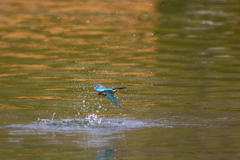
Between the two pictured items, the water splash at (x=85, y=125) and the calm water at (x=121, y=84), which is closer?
the calm water at (x=121, y=84)

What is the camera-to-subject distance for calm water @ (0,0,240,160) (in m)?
10.6

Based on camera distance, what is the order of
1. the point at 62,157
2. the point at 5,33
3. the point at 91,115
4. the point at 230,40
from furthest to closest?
the point at 5,33 < the point at 230,40 < the point at 91,115 < the point at 62,157

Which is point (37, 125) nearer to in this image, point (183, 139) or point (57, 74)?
point (183, 139)

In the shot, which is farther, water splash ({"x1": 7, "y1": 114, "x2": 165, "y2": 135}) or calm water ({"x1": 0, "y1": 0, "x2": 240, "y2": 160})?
water splash ({"x1": 7, "y1": 114, "x2": 165, "y2": 135})

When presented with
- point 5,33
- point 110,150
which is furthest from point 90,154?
point 5,33

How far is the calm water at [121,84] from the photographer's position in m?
10.6

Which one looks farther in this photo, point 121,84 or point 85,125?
point 121,84

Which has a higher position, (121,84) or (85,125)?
(85,125)

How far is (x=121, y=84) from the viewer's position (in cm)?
1634

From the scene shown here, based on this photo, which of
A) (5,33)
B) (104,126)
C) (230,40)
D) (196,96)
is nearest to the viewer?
(104,126)

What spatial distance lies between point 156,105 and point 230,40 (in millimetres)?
11039

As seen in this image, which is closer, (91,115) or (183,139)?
(183,139)

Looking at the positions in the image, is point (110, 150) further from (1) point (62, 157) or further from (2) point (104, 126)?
(2) point (104, 126)

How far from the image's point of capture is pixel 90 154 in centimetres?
988
